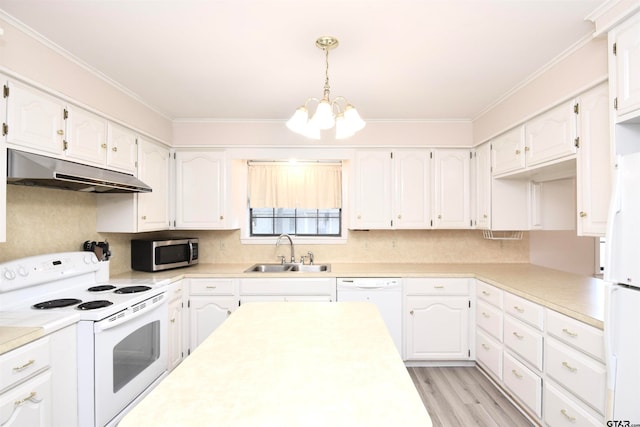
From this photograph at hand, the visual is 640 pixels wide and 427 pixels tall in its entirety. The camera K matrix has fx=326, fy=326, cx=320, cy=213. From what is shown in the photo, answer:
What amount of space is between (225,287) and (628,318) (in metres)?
2.79

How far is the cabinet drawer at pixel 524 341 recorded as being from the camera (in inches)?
81.8

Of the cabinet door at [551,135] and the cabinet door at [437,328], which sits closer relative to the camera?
the cabinet door at [551,135]

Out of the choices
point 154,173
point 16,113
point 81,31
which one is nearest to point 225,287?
point 154,173

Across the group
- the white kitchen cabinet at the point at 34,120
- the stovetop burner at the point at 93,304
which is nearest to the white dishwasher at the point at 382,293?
the stovetop burner at the point at 93,304

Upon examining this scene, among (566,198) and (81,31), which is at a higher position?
(81,31)

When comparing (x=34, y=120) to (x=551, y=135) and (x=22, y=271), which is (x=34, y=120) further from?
(x=551, y=135)

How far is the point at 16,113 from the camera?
1.72 m

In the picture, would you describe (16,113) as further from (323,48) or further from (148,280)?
(323,48)

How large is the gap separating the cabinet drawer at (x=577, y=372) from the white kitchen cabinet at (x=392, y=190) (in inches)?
64.9

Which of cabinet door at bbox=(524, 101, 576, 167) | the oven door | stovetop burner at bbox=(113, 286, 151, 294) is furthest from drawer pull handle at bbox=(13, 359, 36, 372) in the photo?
cabinet door at bbox=(524, 101, 576, 167)

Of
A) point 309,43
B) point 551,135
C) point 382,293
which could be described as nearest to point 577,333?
point 551,135

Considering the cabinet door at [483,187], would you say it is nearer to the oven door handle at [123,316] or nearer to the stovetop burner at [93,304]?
the oven door handle at [123,316]

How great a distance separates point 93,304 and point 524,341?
280 centimetres

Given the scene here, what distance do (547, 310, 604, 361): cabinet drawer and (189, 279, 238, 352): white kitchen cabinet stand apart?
2.46 meters
